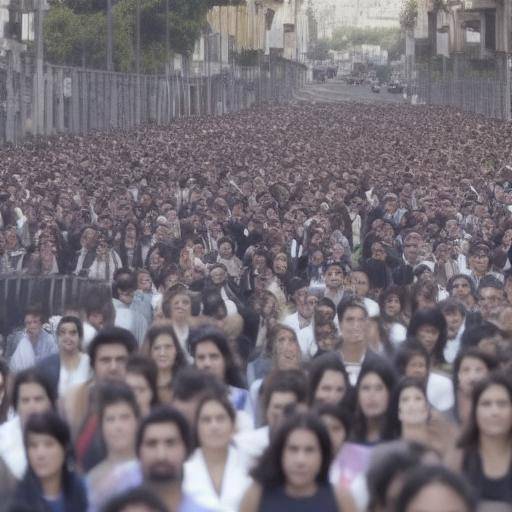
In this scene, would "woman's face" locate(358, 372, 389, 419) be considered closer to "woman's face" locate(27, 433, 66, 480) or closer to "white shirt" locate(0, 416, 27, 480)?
"white shirt" locate(0, 416, 27, 480)

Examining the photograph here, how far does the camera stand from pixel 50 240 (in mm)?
18125

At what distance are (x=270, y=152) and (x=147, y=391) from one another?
32.6m

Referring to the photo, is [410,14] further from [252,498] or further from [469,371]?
[252,498]

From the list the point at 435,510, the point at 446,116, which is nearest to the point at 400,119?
the point at 446,116

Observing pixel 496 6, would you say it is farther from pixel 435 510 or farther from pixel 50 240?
pixel 435 510

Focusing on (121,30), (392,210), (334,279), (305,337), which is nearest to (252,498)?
(305,337)

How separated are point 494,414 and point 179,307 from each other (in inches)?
181

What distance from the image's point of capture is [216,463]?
7.41 metres

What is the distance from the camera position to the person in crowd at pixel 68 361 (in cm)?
991

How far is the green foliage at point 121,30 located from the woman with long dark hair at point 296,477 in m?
56.1

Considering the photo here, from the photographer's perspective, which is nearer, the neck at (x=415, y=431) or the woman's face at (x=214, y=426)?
the woman's face at (x=214, y=426)

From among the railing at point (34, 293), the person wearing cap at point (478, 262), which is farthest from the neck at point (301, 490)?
the person wearing cap at point (478, 262)

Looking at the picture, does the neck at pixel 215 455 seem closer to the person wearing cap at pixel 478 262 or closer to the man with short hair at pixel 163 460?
the man with short hair at pixel 163 460

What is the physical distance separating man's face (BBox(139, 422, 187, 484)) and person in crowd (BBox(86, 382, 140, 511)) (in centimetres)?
28
